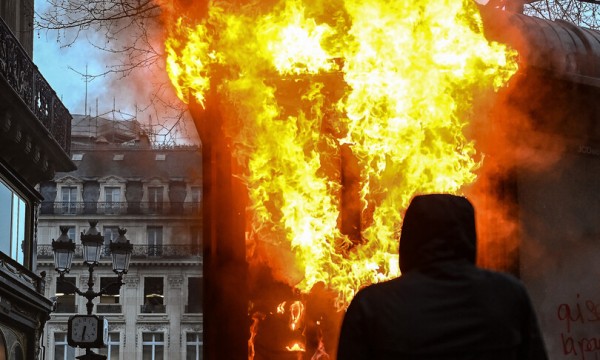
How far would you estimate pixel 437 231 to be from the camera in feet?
8.87

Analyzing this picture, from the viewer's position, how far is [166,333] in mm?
54156

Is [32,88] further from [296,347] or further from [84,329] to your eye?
[296,347]

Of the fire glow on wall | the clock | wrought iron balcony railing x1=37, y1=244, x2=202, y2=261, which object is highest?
wrought iron balcony railing x1=37, y1=244, x2=202, y2=261

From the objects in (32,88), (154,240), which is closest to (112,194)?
(154,240)

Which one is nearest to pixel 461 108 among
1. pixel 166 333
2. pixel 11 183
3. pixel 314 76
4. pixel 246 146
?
pixel 314 76

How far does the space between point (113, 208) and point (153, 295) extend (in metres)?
6.37

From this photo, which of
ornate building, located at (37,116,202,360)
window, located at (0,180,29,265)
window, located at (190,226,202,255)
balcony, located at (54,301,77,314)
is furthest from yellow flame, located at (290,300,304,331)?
balcony, located at (54,301,77,314)

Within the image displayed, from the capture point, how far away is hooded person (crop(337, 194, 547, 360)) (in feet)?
8.78

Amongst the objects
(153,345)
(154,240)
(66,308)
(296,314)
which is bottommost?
(296,314)

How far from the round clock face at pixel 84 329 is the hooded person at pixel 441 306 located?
13.7 meters

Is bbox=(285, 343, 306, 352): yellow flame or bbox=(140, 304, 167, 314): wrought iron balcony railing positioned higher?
bbox=(140, 304, 167, 314): wrought iron balcony railing

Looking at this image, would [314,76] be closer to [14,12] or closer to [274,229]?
[274,229]

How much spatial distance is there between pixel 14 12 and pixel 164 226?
115 ft

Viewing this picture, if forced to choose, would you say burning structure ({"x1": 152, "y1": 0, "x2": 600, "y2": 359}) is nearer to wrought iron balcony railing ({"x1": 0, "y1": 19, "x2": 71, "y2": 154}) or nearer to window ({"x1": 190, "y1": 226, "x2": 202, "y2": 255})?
window ({"x1": 190, "y1": 226, "x2": 202, "y2": 255})
